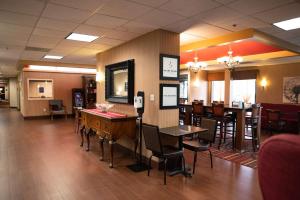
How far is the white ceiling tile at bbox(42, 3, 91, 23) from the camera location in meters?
2.99

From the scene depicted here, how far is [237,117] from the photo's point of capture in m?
5.09

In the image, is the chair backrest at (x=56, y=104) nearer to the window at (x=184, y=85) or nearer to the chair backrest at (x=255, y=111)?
the window at (x=184, y=85)

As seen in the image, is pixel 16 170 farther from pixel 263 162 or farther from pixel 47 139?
pixel 263 162

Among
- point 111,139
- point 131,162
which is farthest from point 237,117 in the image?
point 111,139

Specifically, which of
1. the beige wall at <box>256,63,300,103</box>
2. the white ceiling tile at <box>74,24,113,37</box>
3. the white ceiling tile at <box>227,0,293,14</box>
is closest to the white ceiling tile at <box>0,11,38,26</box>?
the white ceiling tile at <box>74,24,113,37</box>

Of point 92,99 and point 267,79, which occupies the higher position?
point 267,79

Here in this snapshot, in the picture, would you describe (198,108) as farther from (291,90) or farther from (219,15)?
(291,90)

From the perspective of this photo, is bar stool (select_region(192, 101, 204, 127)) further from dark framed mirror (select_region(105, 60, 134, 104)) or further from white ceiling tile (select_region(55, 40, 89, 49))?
white ceiling tile (select_region(55, 40, 89, 49))

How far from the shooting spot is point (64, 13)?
3184 millimetres

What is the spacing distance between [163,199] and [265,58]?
6448 mm

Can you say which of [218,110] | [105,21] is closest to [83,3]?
[105,21]

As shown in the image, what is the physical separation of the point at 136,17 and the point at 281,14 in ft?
7.49

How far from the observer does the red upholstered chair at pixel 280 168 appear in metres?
0.70

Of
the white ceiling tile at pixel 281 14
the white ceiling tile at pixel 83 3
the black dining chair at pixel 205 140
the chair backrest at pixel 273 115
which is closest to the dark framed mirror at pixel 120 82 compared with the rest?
the black dining chair at pixel 205 140
